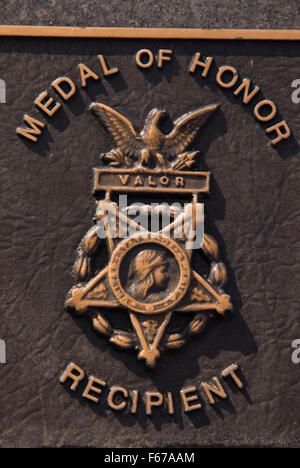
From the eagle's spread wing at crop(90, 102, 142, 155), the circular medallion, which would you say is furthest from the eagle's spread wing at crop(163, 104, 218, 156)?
the circular medallion

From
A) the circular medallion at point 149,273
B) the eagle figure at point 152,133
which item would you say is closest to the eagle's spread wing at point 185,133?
the eagle figure at point 152,133

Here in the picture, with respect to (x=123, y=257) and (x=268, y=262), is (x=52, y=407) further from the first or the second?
(x=268, y=262)

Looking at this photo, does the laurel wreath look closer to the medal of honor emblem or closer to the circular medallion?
the medal of honor emblem

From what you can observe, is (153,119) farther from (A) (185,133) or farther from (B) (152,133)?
(A) (185,133)

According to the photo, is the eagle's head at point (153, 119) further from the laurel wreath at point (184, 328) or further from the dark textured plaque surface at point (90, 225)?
the laurel wreath at point (184, 328)

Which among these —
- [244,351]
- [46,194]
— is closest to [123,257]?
[46,194]
